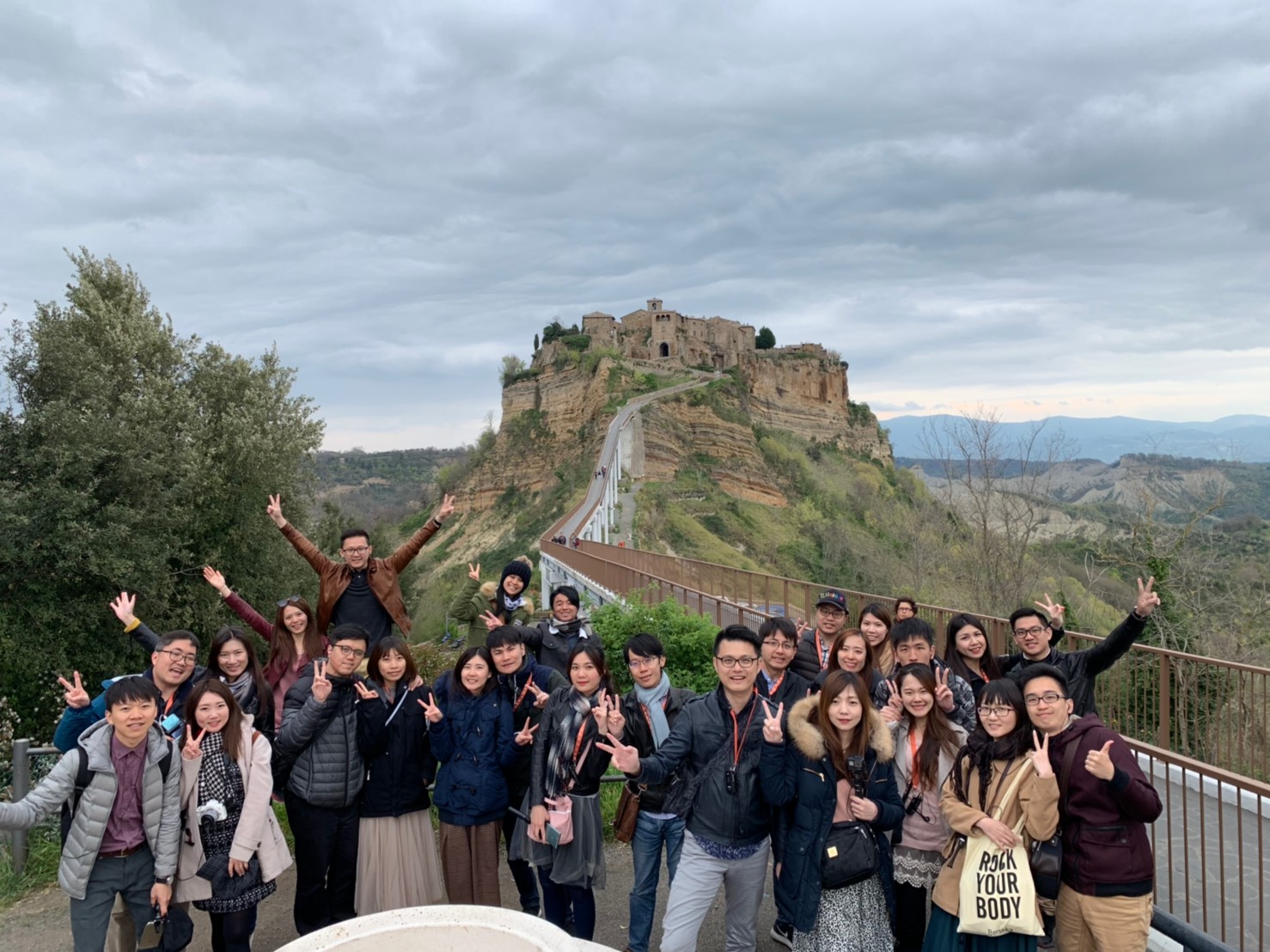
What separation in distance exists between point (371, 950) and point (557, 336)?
84.0m

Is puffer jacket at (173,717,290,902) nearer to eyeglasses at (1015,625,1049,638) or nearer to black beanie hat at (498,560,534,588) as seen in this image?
black beanie hat at (498,560,534,588)

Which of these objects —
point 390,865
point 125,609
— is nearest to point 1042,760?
point 390,865

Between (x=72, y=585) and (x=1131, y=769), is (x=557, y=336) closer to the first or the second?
(x=72, y=585)

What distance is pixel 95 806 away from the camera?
3.94 meters

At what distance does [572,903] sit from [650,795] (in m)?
0.82

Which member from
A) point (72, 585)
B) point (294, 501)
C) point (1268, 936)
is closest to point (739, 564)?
point (294, 501)

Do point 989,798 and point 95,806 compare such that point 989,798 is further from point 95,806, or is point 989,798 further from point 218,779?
point 95,806

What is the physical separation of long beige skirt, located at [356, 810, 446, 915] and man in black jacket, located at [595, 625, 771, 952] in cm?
145

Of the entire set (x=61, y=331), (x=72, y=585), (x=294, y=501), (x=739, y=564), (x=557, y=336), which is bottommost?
(x=739, y=564)

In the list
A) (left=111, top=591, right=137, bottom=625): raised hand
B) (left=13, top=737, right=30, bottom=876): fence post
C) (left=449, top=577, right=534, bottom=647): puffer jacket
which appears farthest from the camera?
(left=449, top=577, right=534, bottom=647): puffer jacket

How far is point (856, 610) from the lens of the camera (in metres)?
9.54

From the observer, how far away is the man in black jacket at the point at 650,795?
436 cm

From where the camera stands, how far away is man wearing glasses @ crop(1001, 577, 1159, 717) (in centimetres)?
489

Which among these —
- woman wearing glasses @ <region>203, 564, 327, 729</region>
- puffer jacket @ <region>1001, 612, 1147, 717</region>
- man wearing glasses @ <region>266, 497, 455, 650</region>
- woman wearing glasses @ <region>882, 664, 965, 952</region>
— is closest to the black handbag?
woman wearing glasses @ <region>882, 664, 965, 952</region>
